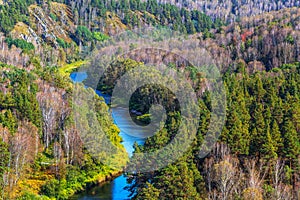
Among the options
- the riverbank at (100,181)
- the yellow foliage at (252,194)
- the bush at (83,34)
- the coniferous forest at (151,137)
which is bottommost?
the bush at (83,34)

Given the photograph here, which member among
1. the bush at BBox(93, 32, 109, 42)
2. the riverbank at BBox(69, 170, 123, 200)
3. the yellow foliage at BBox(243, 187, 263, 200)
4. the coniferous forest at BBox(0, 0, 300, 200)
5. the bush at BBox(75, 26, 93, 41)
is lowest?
the bush at BBox(93, 32, 109, 42)

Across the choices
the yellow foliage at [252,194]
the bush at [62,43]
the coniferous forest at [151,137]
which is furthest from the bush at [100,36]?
the yellow foliage at [252,194]

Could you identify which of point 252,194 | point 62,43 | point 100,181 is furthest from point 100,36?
point 252,194

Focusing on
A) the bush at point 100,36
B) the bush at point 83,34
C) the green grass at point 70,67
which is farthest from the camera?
the bush at point 100,36

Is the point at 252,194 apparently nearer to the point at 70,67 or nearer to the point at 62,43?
the point at 70,67

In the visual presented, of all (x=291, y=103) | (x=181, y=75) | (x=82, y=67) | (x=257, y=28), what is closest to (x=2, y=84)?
(x=181, y=75)

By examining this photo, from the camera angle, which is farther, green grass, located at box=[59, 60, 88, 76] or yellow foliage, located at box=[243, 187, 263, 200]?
green grass, located at box=[59, 60, 88, 76]

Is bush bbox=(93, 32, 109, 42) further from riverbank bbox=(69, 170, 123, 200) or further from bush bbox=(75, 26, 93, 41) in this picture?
riverbank bbox=(69, 170, 123, 200)

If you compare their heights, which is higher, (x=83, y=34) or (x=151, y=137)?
(x=151, y=137)

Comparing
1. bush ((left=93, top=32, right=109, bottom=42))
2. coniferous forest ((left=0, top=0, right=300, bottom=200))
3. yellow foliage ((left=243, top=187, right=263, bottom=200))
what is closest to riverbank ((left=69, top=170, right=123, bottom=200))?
coniferous forest ((left=0, top=0, right=300, bottom=200))

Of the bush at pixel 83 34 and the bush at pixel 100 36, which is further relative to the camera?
the bush at pixel 100 36

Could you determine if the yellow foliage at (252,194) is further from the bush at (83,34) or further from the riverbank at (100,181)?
the bush at (83,34)
